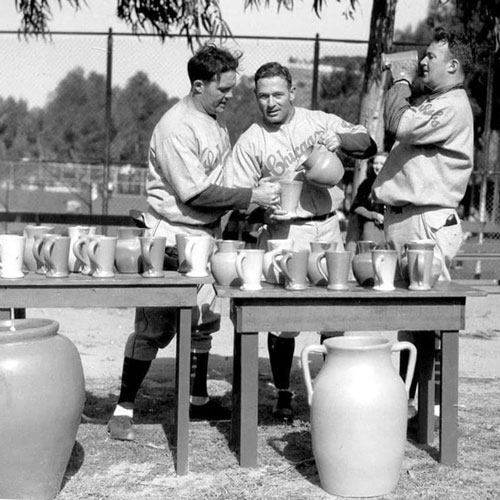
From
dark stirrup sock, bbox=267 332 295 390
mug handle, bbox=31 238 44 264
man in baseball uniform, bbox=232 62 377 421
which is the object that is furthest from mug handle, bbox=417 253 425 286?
mug handle, bbox=31 238 44 264

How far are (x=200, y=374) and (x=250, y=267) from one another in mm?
1328

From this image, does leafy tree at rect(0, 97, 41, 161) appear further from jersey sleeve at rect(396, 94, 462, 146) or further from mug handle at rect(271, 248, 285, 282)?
mug handle at rect(271, 248, 285, 282)

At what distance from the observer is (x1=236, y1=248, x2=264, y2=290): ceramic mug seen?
4.20 metres

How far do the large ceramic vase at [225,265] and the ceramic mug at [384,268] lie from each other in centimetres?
64

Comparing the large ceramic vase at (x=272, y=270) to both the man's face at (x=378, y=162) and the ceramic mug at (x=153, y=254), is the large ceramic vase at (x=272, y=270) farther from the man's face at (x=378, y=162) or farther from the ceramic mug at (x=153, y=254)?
the man's face at (x=378, y=162)

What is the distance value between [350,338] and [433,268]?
0.53 m

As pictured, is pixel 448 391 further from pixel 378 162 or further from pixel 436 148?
pixel 378 162

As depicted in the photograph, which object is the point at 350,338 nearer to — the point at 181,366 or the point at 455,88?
the point at 181,366

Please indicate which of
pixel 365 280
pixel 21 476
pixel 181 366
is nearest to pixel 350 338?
pixel 365 280

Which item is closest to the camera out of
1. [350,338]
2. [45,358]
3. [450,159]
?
[45,358]

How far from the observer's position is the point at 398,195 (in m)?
4.97

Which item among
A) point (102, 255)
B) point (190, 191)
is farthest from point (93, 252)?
point (190, 191)

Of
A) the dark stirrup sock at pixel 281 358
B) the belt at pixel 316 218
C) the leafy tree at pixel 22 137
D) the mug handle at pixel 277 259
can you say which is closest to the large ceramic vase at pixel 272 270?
the mug handle at pixel 277 259

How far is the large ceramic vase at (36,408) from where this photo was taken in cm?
363
